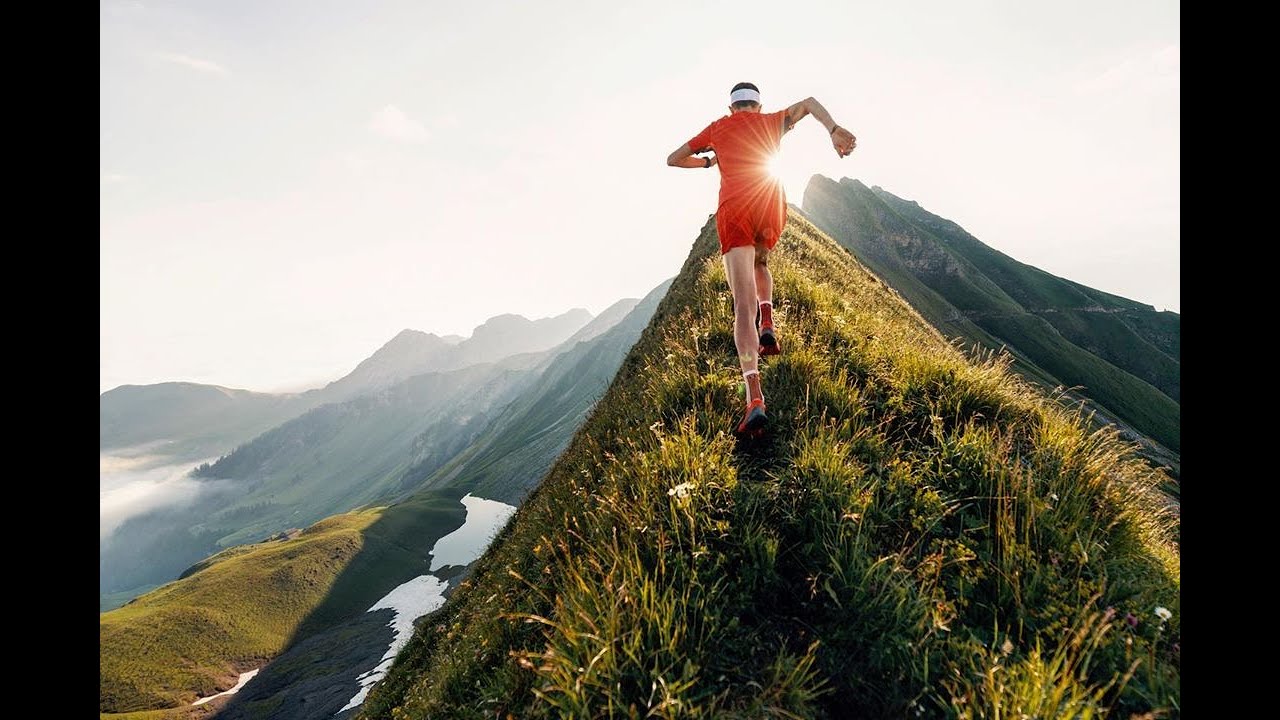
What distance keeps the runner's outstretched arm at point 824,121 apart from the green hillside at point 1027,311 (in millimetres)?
76339

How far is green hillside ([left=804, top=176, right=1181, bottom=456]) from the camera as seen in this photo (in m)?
86.6

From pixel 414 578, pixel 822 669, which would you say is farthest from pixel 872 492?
pixel 414 578

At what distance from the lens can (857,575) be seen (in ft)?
12.4

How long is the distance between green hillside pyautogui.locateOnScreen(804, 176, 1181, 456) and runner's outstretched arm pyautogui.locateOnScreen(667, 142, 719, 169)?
250 feet

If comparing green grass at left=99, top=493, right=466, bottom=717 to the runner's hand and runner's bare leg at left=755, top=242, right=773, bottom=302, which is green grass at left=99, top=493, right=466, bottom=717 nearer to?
runner's bare leg at left=755, top=242, right=773, bottom=302

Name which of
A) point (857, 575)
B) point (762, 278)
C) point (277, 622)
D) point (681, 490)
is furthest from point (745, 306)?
point (277, 622)

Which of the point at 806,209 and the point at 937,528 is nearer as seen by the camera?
the point at 937,528

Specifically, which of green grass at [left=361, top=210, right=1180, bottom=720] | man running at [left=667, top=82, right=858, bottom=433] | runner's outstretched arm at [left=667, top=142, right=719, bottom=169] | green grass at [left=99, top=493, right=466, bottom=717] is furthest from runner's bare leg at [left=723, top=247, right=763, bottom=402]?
green grass at [left=99, top=493, right=466, bottom=717]

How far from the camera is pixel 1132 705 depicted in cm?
301

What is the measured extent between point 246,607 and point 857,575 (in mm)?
180301
